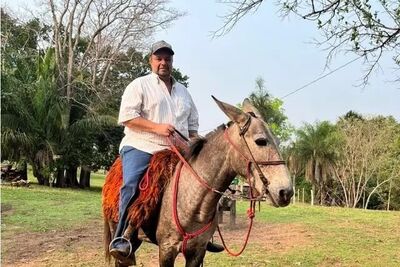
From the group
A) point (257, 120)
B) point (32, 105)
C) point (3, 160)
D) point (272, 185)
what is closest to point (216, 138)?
point (257, 120)

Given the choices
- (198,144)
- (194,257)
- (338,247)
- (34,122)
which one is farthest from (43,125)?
(194,257)

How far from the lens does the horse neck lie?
384cm

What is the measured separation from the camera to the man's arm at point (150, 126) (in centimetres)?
414

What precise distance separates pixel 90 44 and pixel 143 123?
24.1 meters

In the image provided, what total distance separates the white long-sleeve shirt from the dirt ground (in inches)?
141

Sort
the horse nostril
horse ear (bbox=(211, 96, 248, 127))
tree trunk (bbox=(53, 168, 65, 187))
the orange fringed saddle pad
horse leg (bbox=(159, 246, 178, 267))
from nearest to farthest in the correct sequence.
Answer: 1. the horse nostril
2. horse ear (bbox=(211, 96, 248, 127))
3. horse leg (bbox=(159, 246, 178, 267))
4. the orange fringed saddle pad
5. tree trunk (bbox=(53, 168, 65, 187))

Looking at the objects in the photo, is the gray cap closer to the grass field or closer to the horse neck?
the horse neck

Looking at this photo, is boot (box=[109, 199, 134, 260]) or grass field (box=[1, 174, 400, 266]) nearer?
boot (box=[109, 199, 134, 260])

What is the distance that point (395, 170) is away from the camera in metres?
33.5

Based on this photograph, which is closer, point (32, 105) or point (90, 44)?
point (32, 105)

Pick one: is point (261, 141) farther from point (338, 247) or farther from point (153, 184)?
point (338, 247)

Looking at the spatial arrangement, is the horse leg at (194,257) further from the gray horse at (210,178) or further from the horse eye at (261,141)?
the horse eye at (261,141)

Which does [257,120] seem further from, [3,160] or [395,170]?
[395,170]

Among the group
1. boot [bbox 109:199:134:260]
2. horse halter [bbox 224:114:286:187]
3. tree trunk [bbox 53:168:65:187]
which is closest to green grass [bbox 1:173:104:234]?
boot [bbox 109:199:134:260]
